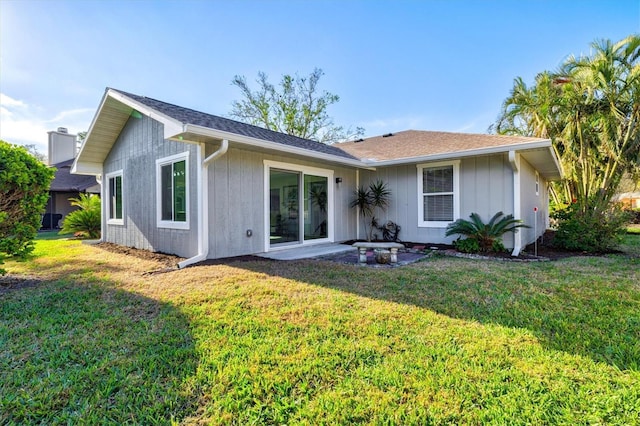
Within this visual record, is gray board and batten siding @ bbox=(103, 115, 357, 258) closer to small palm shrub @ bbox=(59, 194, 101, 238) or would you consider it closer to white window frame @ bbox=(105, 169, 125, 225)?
white window frame @ bbox=(105, 169, 125, 225)

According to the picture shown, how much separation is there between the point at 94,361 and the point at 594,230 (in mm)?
9985

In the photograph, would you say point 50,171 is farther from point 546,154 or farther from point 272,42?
point 272,42

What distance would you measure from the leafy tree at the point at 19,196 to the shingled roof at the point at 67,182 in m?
13.2

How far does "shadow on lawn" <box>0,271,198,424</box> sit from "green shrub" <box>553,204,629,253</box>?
30.2ft

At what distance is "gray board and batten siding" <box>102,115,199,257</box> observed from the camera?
6.28m

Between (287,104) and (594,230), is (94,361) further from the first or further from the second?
(287,104)

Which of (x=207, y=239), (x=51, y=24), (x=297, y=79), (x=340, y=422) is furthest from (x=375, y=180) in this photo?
(x=297, y=79)

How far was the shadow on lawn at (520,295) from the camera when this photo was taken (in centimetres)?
266

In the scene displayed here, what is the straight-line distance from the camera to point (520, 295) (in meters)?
3.91

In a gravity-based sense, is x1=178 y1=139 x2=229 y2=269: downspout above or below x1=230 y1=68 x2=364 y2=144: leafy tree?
below

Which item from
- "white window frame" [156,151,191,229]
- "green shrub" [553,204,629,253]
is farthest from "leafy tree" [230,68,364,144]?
"green shrub" [553,204,629,253]

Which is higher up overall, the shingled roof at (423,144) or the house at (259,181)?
the shingled roof at (423,144)

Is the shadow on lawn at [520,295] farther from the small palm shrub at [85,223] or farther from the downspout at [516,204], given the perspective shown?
the small palm shrub at [85,223]

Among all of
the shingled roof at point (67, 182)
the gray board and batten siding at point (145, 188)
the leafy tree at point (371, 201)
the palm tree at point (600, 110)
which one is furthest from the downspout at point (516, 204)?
the shingled roof at point (67, 182)
